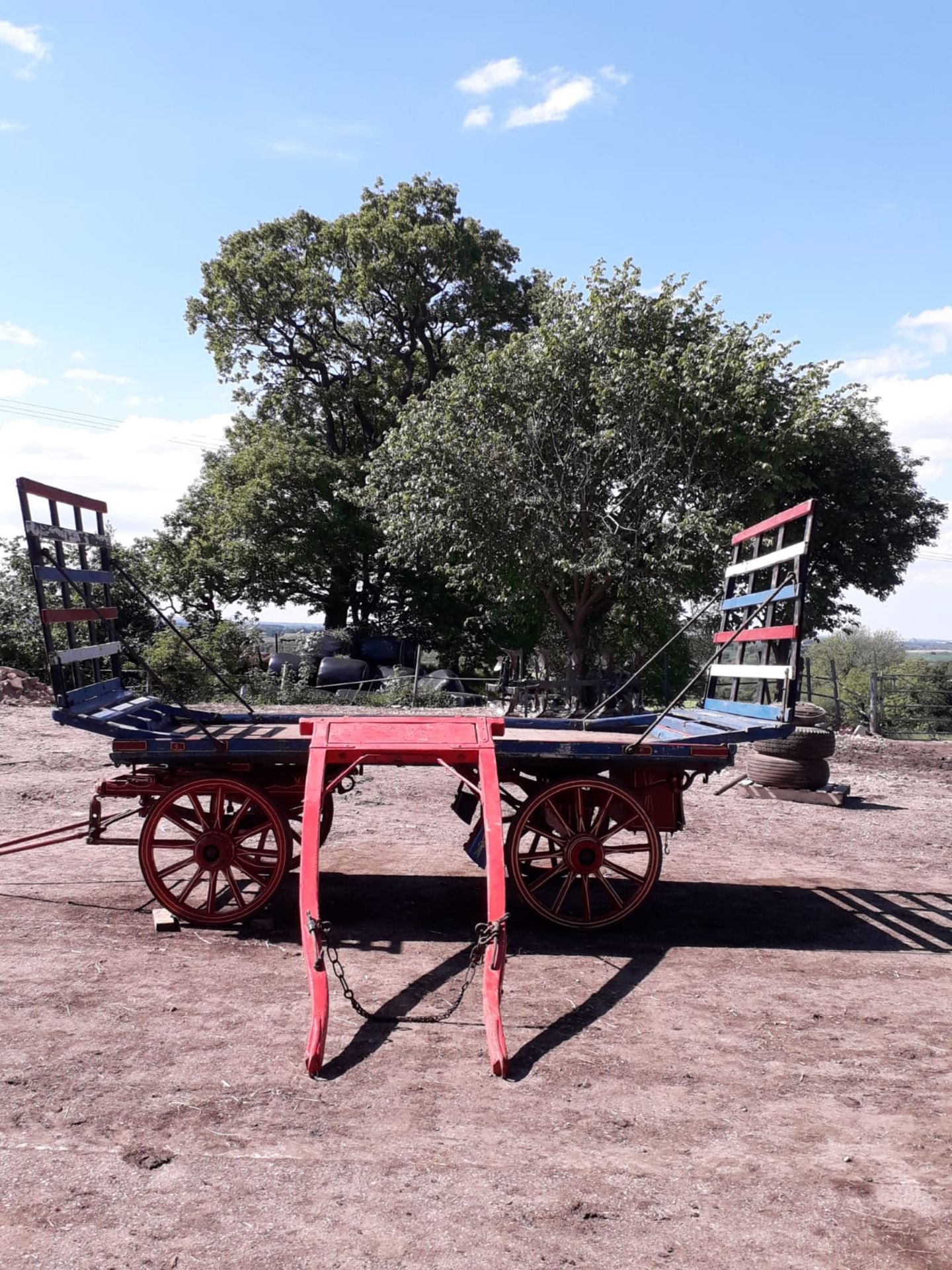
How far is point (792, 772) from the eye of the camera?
11.8 m

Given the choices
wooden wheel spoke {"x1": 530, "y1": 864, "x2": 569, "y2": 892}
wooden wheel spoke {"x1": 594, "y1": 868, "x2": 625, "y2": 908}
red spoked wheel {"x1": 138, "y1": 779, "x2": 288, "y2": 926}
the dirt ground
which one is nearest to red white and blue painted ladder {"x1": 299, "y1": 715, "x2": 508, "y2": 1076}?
the dirt ground

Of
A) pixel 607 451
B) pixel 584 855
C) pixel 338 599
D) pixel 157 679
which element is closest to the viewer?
pixel 584 855

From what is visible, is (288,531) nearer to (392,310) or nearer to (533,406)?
(392,310)

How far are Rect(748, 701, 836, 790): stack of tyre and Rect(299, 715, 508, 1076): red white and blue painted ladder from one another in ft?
20.6

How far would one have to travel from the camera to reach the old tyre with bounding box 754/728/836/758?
459 inches

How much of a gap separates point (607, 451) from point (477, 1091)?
20607 mm

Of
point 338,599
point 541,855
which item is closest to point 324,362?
point 338,599

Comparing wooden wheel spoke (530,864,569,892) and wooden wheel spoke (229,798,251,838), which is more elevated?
wooden wheel spoke (229,798,251,838)

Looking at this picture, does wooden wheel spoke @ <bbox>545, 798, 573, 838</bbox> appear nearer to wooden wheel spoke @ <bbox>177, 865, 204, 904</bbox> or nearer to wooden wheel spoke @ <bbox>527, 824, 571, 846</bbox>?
wooden wheel spoke @ <bbox>527, 824, 571, 846</bbox>

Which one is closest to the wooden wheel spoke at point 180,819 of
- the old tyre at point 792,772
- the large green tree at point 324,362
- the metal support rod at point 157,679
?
the metal support rod at point 157,679

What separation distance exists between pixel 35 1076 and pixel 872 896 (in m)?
5.99

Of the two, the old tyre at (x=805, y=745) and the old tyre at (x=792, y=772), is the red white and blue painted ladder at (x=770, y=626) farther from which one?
the old tyre at (x=792, y=772)

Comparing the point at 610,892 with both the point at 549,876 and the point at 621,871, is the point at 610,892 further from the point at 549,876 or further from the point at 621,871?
the point at 549,876

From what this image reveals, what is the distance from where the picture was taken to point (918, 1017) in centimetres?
503
